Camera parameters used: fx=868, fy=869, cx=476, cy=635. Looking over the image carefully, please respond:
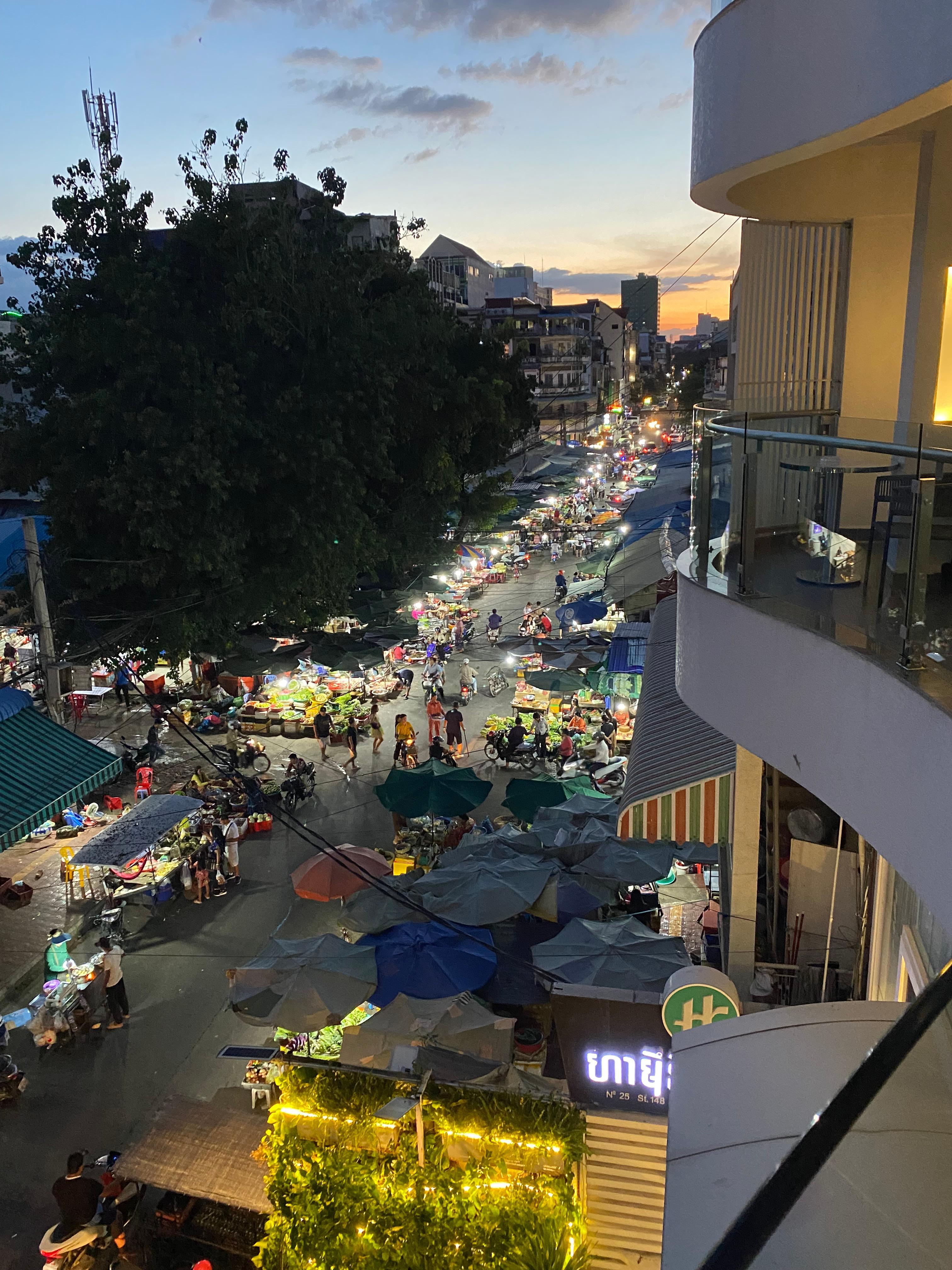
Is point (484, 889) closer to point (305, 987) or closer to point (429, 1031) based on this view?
point (429, 1031)

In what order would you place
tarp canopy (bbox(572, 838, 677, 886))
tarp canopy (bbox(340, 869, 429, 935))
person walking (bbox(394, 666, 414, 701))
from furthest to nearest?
person walking (bbox(394, 666, 414, 701)), tarp canopy (bbox(572, 838, 677, 886)), tarp canopy (bbox(340, 869, 429, 935))

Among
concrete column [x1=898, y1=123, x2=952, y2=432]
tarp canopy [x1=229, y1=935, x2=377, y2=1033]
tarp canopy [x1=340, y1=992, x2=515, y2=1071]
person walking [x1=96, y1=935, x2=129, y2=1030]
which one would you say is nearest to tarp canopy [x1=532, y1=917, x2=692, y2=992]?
tarp canopy [x1=340, y1=992, x2=515, y2=1071]

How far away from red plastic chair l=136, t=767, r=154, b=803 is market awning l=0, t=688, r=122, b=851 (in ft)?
16.3

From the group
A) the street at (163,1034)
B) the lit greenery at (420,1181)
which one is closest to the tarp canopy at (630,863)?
the street at (163,1034)

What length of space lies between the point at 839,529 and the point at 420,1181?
5.70 metres

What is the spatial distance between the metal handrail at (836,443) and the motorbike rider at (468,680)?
1863cm

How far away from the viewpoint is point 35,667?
13.5m

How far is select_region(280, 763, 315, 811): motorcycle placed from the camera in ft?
58.5

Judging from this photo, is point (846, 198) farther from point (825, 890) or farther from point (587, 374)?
point (587, 374)

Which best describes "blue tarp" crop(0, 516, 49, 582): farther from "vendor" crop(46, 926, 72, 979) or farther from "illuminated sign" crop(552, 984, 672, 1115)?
"illuminated sign" crop(552, 984, 672, 1115)

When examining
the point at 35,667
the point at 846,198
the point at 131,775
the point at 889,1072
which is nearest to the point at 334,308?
the point at 35,667

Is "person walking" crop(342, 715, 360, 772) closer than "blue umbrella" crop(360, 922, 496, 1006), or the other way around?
"blue umbrella" crop(360, 922, 496, 1006)

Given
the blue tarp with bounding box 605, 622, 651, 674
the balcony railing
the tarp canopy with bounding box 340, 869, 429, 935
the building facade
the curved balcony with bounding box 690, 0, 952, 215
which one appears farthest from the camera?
the building facade

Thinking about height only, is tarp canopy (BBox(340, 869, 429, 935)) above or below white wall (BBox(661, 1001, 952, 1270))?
below
